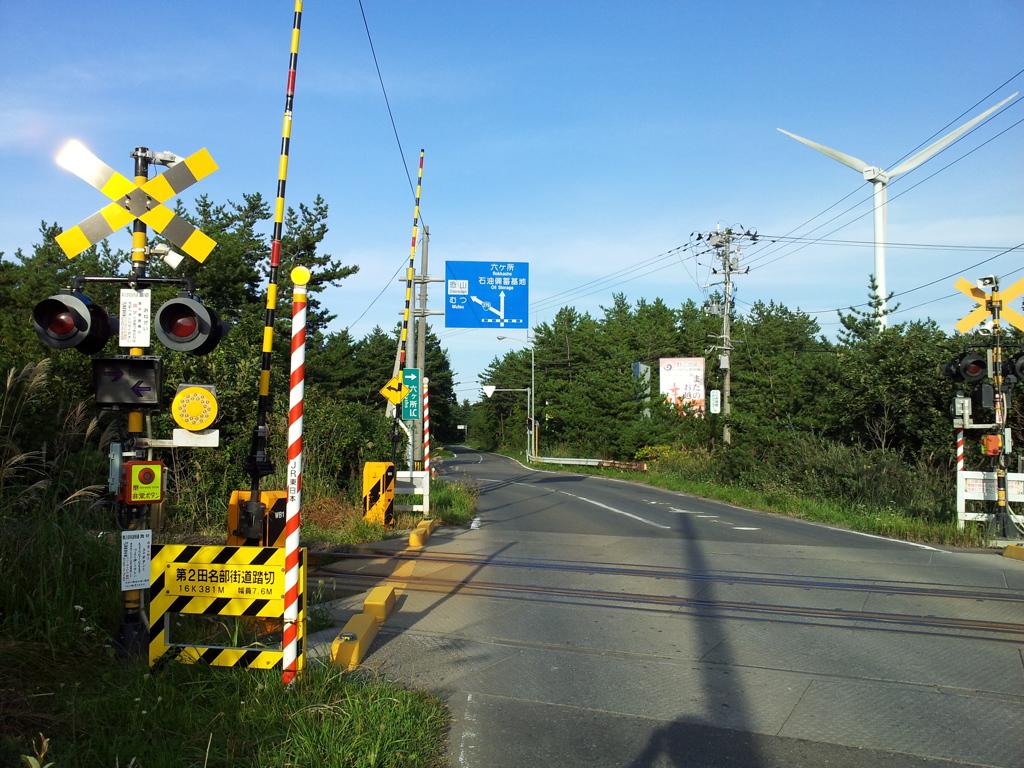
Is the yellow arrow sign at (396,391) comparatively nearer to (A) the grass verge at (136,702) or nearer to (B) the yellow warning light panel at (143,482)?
(A) the grass verge at (136,702)

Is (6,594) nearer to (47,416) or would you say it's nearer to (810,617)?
(47,416)

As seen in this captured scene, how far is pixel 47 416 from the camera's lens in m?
10.3

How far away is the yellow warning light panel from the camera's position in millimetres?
5035

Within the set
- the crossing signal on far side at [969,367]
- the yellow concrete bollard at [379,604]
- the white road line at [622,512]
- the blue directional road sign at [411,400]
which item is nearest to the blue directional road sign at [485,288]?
the white road line at [622,512]

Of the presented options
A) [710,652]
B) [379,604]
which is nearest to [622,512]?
[710,652]

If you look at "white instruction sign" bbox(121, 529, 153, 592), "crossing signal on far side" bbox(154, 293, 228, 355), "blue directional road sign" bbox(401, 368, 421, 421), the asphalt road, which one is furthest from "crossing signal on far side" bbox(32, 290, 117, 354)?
"blue directional road sign" bbox(401, 368, 421, 421)

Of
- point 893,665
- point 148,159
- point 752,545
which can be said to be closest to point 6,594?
point 148,159

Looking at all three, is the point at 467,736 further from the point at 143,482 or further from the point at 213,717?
the point at 143,482

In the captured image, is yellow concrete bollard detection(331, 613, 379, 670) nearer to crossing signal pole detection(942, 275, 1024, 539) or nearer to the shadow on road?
the shadow on road

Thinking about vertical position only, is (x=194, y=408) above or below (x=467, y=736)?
above

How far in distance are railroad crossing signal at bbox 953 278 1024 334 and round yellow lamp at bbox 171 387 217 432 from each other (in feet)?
39.6

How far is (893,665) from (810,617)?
5.07 feet

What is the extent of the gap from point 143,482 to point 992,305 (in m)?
13.1

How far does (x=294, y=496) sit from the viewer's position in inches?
190
